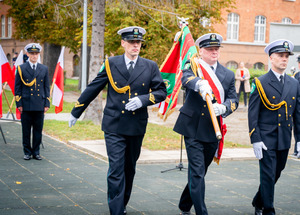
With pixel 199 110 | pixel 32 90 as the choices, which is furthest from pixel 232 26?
pixel 199 110

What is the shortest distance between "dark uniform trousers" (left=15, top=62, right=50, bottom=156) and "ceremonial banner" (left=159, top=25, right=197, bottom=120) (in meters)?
2.52

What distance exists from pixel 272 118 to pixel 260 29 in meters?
38.9

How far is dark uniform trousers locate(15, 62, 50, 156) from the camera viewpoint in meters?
9.72

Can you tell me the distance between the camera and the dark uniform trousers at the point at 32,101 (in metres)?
9.72

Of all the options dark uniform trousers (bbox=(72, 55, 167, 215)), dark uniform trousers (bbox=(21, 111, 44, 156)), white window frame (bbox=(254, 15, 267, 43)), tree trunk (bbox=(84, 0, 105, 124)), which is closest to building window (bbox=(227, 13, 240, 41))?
white window frame (bbox=(254, 15, 267, 43))

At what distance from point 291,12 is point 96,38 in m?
32.4

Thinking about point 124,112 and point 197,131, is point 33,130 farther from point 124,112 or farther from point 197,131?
point 197,131

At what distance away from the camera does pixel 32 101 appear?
9.69 m

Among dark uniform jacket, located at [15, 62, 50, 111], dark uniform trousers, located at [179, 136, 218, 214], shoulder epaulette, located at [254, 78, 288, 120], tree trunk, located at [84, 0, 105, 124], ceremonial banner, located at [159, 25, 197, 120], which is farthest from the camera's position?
tree trunk, located at [84, 0, 105, 124]

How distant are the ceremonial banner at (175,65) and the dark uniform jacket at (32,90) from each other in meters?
2.51

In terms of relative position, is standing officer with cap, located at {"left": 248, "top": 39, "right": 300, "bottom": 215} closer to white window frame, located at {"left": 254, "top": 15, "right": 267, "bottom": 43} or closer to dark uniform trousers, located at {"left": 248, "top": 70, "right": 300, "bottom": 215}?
dark uniform trousers, located at {"left": 248, "top": 70, "right": 300, "bottom": 215}

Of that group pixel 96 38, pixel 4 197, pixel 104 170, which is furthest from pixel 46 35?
pixel 4 197

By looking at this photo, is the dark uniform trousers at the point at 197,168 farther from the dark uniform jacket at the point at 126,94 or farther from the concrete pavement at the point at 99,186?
the concrete pavement at the point at 99,186

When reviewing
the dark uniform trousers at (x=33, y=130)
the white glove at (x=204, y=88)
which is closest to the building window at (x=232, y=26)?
the dark uniform trousers at (x=33, y=130)
